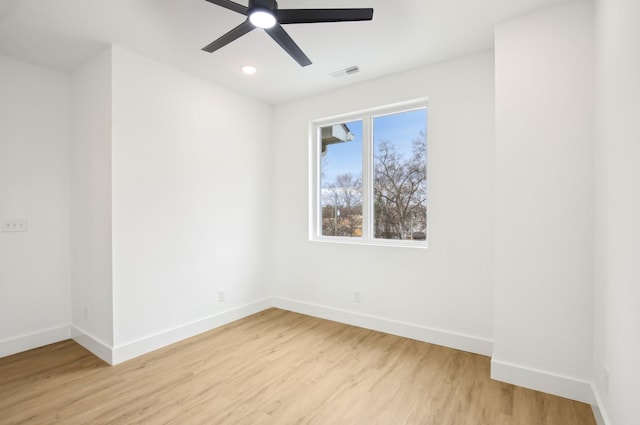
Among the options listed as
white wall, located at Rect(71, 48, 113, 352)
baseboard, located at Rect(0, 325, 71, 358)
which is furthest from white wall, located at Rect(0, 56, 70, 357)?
white wall, located at Rect(71, 48, 113, 352)

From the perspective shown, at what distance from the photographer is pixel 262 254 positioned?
4.06 meters

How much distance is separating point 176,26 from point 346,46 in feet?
4.50

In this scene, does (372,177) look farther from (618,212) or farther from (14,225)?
(14,225)

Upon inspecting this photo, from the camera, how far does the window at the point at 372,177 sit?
3244 mm

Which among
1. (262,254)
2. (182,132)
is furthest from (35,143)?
(262,254)

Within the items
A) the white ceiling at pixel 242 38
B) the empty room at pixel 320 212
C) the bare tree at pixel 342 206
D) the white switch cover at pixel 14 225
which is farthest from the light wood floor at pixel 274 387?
the white ceiling at pixel 242 38

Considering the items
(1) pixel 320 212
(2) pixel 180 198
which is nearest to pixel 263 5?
(2) pixel 180 198

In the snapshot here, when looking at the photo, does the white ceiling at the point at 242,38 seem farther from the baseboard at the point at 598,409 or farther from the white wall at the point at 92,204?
the baseboard at the point at 598,409

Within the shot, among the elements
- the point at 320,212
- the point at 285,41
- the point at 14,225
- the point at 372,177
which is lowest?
the point at 14,225

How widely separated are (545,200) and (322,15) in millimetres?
Result: 1947

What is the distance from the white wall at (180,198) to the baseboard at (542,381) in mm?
2748

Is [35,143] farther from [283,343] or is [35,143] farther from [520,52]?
[520,52]

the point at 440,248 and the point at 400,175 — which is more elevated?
the point at 400,175

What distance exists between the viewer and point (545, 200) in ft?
7.10
